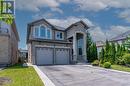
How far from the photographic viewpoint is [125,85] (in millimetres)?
12266

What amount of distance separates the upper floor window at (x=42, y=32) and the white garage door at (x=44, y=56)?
3697 mm

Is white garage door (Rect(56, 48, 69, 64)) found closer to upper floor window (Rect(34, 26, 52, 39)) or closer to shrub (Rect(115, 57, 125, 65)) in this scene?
upper floor window (Rect(34, 26, 52, 39))

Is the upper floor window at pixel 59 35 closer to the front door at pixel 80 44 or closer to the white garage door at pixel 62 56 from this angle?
the front door at pixel 80 44

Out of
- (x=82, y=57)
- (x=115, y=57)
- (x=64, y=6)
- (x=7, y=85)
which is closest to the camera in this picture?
(x=7, y=85)

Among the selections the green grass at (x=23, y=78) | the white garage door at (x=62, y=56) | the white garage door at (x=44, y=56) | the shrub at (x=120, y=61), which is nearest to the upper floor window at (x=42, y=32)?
the white garage door at (x=44, y=56)

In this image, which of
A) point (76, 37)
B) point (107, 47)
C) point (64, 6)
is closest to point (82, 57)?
point (76, 37)

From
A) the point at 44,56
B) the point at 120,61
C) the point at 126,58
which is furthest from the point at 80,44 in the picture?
the point at 126,58

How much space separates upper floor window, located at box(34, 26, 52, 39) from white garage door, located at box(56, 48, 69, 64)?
397 cm

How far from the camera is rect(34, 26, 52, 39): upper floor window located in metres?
37.7

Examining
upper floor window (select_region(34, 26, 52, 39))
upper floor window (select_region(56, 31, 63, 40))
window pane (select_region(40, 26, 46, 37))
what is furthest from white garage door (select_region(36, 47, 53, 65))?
upper floor window (select_region(56, 31, 63, 40))

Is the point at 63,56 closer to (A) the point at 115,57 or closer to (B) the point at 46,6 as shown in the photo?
(A) the point at 115,57

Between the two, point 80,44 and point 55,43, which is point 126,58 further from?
point 80,44

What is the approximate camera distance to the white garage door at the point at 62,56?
121ft

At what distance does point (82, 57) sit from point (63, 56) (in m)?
6.58
